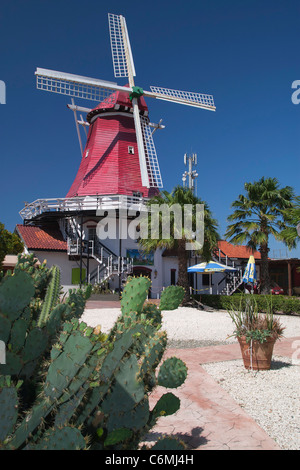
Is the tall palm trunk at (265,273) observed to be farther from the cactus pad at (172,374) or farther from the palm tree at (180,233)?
the cactus pad at (172,374)

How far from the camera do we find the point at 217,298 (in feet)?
66.0

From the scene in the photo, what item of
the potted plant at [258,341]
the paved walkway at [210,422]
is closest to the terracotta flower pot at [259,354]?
the potted plant at [258,341]

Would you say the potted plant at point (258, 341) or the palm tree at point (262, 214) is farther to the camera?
the palm tree at point (262, 214)

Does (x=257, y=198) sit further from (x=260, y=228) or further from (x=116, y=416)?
(x=116, y=416)

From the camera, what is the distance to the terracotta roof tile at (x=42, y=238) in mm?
25016

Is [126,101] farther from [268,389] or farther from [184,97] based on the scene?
[268,389]

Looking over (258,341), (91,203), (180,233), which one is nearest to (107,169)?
(91,203)

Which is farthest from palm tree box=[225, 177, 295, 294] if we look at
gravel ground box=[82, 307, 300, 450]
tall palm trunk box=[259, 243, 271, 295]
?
gravel ground box=[82, 307, 300, 450]

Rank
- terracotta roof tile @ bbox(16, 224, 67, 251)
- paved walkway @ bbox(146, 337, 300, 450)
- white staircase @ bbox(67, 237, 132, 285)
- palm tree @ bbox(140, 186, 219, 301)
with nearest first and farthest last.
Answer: paved walkway @ bbox(146, 337, 300, 450) → palm tree @ bbox(140, 186, 219, 301) → white staircase @ bbox(67, 237, 132, 285) → terracotta roof tile @ bbox(16, 224, 67, 251)

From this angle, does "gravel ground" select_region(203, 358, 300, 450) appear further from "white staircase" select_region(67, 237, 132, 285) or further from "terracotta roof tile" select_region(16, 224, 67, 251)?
"terracotta roof tile" select_region(16, 224, 67, 251)

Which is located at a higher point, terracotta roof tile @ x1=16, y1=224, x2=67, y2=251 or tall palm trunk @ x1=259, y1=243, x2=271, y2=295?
terracotta roof tile @ x1=16, y1=224, x2=67, y2=251

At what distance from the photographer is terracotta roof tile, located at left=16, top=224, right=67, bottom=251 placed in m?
25.0

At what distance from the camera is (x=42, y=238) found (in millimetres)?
26078

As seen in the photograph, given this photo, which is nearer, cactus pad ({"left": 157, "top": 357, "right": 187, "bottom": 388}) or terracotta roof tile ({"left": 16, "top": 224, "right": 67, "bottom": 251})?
cactus pad ({"left": 157, "top": 357, "right": 187, "bottom": 388})
